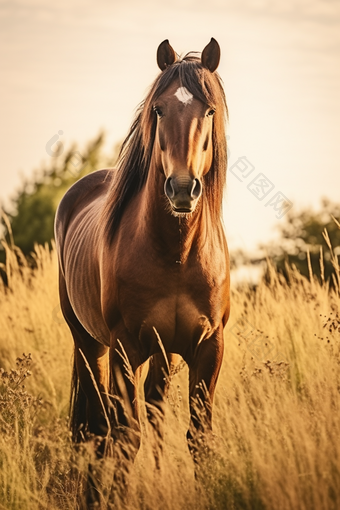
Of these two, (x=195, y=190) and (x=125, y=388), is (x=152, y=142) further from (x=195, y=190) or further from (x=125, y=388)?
(x=125, y=388)

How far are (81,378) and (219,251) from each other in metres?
1.96

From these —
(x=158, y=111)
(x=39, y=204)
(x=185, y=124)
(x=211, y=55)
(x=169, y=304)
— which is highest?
(x=39, y=204)

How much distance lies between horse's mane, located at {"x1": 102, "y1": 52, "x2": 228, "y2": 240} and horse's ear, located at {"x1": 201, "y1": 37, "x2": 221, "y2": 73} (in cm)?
4

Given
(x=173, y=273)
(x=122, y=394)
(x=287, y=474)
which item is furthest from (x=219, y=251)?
(x=287, y=474)

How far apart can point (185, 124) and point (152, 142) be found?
0.53 metres

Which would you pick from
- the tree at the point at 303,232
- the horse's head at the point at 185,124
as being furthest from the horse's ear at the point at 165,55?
the tree at the point at 303,232

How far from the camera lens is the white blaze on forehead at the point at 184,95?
3.54 m

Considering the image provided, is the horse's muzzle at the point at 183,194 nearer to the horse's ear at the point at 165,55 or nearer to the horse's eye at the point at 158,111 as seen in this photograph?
the horse's eye at the point at 158,111

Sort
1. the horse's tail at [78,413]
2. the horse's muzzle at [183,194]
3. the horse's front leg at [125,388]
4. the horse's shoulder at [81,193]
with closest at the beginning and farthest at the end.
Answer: the horse's muzzle at [183,194] → the horse's front leg at [125,388] → the horse's tail at [78,413] → the horse's shoulder at [81,193]

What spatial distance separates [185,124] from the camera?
11.3 ft

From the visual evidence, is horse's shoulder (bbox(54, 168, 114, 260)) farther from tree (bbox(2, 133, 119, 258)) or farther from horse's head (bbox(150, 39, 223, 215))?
tree (bbox(2, 133, 119, 258))

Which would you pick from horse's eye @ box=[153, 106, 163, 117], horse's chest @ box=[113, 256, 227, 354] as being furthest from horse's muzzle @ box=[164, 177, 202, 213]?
horse's chest @ box=[113, 256, 227, 354]

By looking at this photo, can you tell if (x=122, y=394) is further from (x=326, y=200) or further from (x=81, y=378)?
(x=326, y=200)

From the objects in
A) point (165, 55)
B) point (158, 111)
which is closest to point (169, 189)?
point (158, 111)
